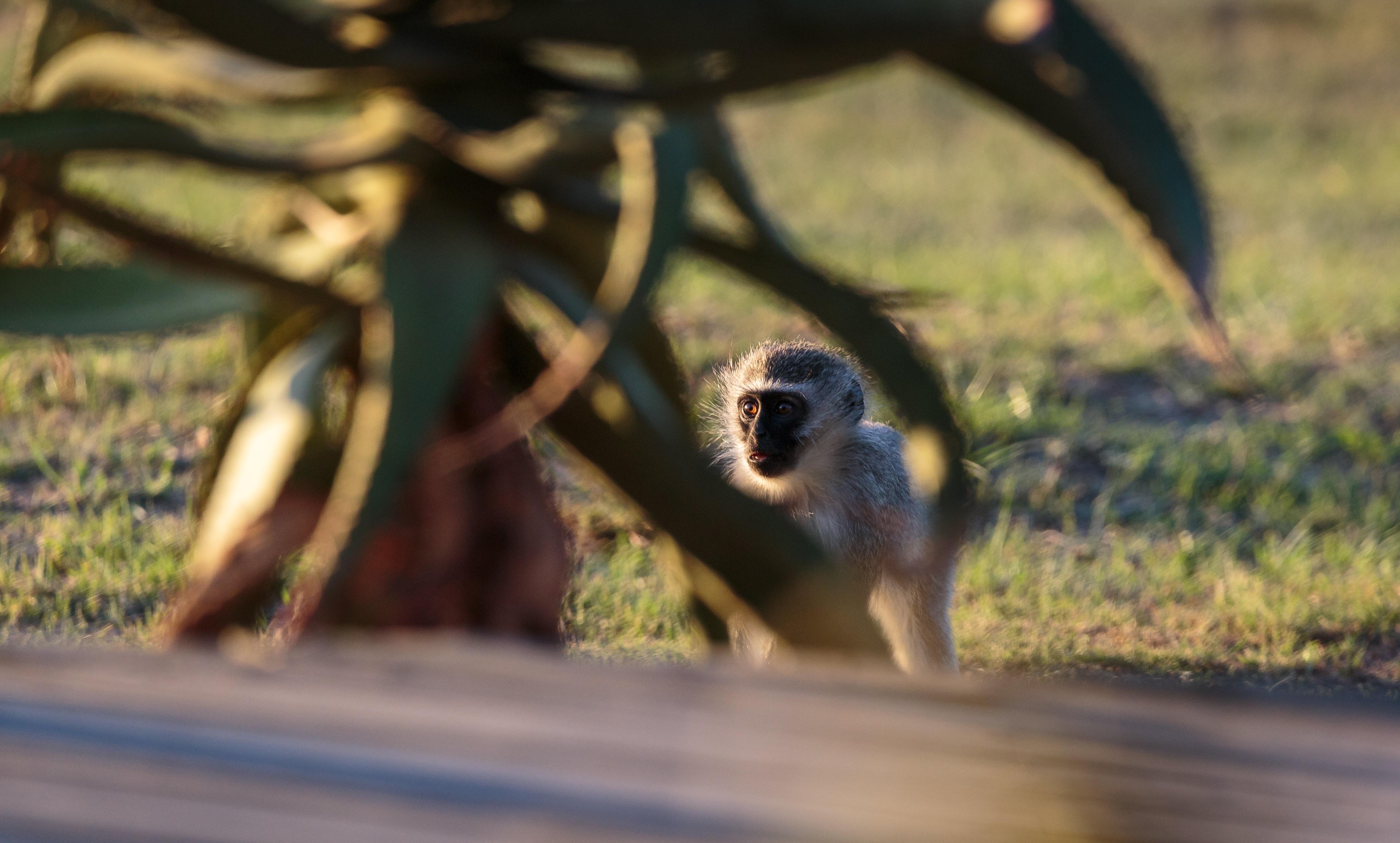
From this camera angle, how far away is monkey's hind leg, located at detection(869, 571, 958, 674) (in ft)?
11.9

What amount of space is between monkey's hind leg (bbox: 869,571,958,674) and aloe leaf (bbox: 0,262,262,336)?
7.21 feet

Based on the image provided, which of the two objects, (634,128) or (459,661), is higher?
(634,128)

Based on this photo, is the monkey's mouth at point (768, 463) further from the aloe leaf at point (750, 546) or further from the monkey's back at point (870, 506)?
the aloe leaf at point (750, 546)

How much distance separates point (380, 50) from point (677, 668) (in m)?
0.87

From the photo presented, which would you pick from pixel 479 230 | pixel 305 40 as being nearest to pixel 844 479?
pixel 479 230

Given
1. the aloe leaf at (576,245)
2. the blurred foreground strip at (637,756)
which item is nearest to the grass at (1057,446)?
the aloe leaf at (576,245)

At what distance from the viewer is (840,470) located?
13.7 feet

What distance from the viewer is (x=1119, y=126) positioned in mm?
1633

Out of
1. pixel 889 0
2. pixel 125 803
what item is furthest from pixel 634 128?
pixel 125 803

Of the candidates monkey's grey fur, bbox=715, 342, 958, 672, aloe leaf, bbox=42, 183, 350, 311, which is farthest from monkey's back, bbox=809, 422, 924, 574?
aloe leaf, bbox=42, 183, 350, 311

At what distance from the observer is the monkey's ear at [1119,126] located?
5.31ft

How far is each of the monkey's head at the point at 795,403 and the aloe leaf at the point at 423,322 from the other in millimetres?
2231

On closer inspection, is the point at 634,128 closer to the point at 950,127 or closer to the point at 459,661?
the point at 459,661

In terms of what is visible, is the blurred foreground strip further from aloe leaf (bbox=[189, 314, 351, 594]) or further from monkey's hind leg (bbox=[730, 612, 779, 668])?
monkey's hind leg (bbox=[730, 612, 779, 668])
